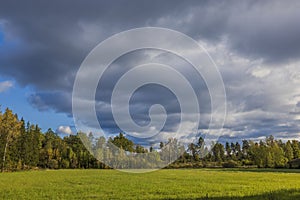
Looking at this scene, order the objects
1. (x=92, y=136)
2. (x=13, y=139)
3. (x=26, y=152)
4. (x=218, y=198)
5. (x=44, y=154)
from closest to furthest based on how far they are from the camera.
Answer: (x=218, y=198) → (x=13, y=139) → (x=26, y=152) → (x=44, y=154) → (x=92, y=136)

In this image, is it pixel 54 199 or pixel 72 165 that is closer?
pixel 54 199

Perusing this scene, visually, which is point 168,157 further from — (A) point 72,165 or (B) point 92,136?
(A) point 72,165

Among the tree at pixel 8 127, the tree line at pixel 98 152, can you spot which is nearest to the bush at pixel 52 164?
the tree line at pixel 98 152

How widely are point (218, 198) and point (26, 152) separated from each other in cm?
8844

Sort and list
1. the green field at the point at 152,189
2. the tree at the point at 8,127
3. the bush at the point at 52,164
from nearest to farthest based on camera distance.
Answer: the green field at the point at 152,189
the tree at the point at 8,127
the bush at the point at 52,164

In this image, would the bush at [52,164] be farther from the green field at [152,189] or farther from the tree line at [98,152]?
the green field at [152,189]

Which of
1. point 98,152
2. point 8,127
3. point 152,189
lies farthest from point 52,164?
point 152,189

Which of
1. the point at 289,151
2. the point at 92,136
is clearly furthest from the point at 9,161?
the point at 289,151

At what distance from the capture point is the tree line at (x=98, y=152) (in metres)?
84.4

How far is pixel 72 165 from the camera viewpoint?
118750 mm

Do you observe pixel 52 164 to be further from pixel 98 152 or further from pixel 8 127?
pixel 8 127

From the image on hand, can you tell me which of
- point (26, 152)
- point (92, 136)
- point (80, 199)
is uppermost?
point (92, 136)

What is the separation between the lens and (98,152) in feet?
408

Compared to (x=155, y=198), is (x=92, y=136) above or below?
above
